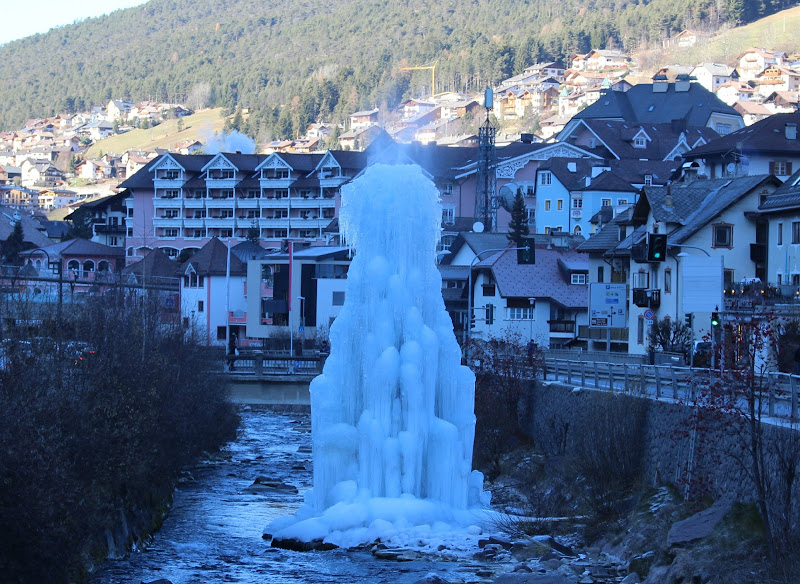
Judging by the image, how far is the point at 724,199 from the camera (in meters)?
60.6

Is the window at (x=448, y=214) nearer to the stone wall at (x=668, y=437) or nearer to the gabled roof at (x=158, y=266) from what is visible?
the gabled roof at (x=158, y=266)

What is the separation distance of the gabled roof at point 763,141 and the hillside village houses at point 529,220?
0.63 ft

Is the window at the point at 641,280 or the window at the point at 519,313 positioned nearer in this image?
the window at the point at 641,280

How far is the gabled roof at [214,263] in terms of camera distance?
11456 centimetres

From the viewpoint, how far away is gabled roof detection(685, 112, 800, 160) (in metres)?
80.4

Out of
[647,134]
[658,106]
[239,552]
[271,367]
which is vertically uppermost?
[658,106]

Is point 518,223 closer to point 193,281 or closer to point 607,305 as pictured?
point 607,305

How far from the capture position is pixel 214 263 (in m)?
115

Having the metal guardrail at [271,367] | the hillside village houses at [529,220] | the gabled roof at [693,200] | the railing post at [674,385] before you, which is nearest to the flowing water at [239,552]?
the railing post at [674,385]

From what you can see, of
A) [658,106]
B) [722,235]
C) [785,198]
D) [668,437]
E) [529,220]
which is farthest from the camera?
[658,106]

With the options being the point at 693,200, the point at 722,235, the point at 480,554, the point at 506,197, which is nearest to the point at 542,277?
the point at 693,200

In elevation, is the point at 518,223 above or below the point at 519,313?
above

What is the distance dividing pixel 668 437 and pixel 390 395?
7.49m

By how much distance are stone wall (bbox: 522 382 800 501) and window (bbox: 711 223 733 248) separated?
15.2m
